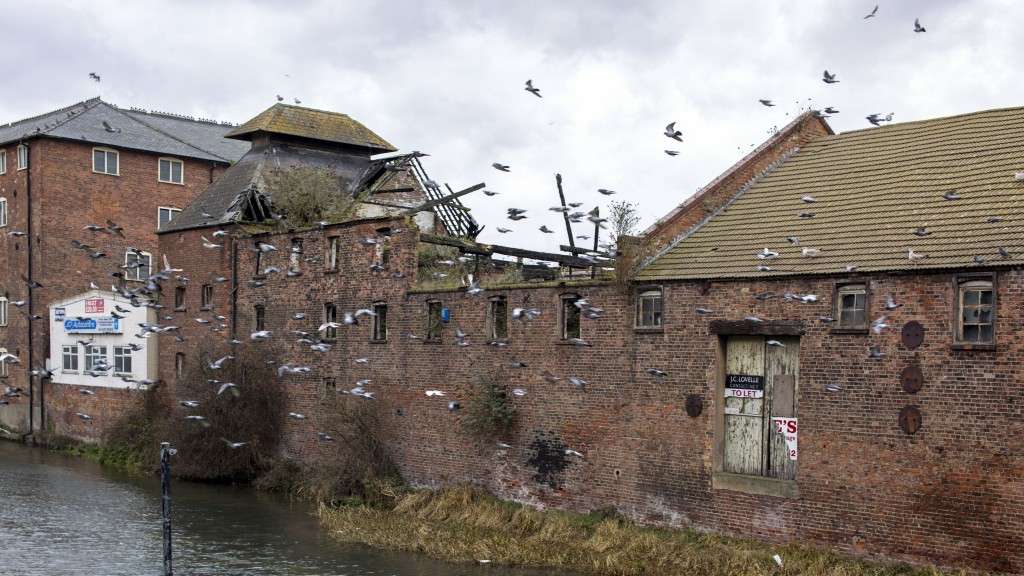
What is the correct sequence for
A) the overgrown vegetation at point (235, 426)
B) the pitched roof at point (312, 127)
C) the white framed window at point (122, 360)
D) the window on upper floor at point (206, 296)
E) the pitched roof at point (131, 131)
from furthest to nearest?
the pitched roof at point (131, 131) → the pitched roof at point (312, 127) → the white framed window at point (122, 360) → the window on upper floor at point (206, 296) → the overgrown vegetation at point (235, 426)

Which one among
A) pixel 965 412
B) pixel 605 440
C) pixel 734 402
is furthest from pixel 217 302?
pixel 965 412

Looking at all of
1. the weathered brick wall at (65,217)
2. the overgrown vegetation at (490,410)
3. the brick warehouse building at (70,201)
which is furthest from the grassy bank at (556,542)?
the weathered brick wall at (65,217)

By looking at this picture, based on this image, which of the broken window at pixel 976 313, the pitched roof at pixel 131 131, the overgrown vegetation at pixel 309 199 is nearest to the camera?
the broken window at pixel 976 313

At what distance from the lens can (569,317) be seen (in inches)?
969

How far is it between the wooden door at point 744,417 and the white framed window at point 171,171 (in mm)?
31983

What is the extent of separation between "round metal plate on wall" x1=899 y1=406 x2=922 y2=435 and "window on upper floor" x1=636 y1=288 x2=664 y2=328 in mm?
5110

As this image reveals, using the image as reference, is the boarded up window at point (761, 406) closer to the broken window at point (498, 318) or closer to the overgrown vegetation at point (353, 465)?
the broken window at point (498, 318)

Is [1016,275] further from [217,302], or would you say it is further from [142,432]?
[142,432]

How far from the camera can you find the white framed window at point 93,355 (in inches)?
1561

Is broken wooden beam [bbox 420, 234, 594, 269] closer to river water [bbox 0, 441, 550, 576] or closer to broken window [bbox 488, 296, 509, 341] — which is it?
broken window [bbox 488, 296, 509, 341]

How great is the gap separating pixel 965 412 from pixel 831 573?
10.7 feet

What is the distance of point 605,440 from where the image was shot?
23391 mm

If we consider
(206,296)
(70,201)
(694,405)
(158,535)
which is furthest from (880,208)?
(70,201)

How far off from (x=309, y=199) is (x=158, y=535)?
12.3 meters
